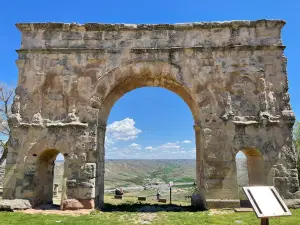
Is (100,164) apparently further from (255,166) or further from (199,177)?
(255,166)

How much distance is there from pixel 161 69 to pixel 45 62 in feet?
14.8

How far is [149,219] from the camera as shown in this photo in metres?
7.42

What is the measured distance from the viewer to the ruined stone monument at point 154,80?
916 centimetres

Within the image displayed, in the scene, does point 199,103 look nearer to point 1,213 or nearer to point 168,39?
point 168,39

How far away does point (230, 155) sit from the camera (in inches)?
360

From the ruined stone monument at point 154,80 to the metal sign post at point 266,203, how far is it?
4392 mm

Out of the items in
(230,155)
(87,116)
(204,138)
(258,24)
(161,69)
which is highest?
(258,24)

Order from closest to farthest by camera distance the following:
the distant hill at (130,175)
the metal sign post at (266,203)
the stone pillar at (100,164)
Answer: the metal sign post at (266,203)
the stone pillar at (100,164)
the distant hill at (130,175)

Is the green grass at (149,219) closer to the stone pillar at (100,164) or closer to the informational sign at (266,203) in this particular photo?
the stone pillar at (100,164)

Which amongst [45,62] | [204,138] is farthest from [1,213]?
[204,138]

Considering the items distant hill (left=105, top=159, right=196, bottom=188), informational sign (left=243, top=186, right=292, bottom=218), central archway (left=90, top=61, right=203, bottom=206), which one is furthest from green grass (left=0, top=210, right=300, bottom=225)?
distant hill (left=105, top=159, right=196, bottom=188)

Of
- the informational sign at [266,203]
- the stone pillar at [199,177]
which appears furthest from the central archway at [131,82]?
the informational sign at [266,203]

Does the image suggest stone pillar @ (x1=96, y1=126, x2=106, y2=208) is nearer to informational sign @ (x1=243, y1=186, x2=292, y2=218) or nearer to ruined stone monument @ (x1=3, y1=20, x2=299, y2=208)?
ruined stone monument @ (x1=3, y1=20, x2=299, y2=208)

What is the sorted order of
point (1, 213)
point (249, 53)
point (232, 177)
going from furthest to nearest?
point (249, 53) → point (232, 177) → point (1, 213)
